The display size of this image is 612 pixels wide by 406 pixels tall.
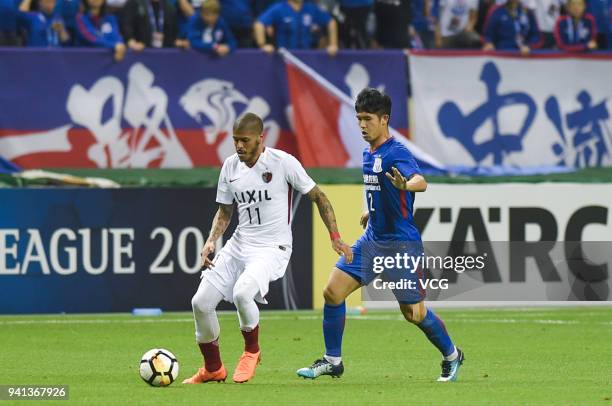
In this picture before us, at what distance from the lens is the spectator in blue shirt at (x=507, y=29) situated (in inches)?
778

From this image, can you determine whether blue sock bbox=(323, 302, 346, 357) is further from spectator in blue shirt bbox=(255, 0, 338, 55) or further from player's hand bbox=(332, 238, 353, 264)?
spectator in blue shirt bbox=(255, 0, 338, 55)

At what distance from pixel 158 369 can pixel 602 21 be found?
447 inches

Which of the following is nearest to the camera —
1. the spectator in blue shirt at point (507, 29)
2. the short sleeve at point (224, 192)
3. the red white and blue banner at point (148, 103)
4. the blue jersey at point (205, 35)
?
the short sleeve at point (224, 192)

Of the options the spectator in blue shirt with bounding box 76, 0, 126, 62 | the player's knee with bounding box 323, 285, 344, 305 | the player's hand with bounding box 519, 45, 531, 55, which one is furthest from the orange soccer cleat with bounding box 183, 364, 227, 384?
the player's hand with bounding box 519, 45, 531, 55

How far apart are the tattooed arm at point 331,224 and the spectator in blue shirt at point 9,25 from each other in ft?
27.2

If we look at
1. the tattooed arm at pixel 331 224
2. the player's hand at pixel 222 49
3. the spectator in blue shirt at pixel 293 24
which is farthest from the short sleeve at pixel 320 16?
the tattooed arm at pixel 331 224

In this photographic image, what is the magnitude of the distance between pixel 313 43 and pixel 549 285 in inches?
181

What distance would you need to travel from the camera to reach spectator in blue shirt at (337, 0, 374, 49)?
19234 mm

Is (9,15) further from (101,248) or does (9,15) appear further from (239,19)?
(101,248)

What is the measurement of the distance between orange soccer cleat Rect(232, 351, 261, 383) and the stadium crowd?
803 cm

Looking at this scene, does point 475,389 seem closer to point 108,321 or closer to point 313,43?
point 108,321

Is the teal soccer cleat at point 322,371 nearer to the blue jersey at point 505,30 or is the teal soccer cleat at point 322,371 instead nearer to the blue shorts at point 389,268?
the blue shorts at point 389,268

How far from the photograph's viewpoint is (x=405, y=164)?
33.4ft

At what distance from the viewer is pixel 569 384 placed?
1044 cm
